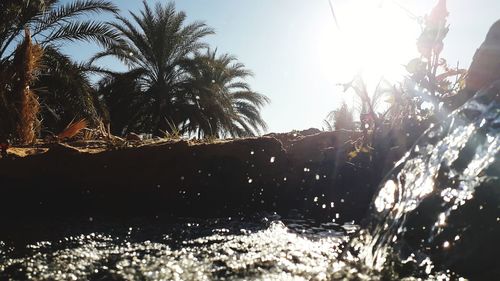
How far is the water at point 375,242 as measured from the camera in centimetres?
143

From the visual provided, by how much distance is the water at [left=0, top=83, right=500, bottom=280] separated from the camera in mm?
1433

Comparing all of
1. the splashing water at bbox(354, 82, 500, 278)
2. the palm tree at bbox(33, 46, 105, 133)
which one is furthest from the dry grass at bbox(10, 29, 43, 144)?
the splashing water at bbox(354, 82, 500, 278)

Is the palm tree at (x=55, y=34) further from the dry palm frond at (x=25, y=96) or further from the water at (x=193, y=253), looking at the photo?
the water at (x=193, y=253)

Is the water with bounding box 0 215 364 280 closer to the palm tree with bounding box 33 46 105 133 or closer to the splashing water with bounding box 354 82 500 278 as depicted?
the splashing water with bounding box 354 82 500 278

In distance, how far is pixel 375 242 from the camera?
1.80 meters

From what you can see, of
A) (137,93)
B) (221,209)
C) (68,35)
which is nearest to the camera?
(221,209)

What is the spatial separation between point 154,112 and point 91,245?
16041 mm

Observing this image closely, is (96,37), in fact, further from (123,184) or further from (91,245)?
(91,245)

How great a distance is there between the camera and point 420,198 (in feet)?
5.62

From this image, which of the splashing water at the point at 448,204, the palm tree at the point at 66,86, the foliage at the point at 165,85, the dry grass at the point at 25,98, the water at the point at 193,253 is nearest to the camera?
the splashing water at the point at 448,204

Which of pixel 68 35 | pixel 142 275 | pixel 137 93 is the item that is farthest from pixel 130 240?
pixel 137 93

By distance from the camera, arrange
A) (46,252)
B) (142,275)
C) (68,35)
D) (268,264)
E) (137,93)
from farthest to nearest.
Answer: (137,93) → (68,35) → (46,252) → (268,264) → (142,275)

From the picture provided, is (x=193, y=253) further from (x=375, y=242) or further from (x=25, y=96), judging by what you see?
(x=25, y=96)

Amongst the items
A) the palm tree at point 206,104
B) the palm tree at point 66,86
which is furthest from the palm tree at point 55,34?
the palm tree at point 206,104
